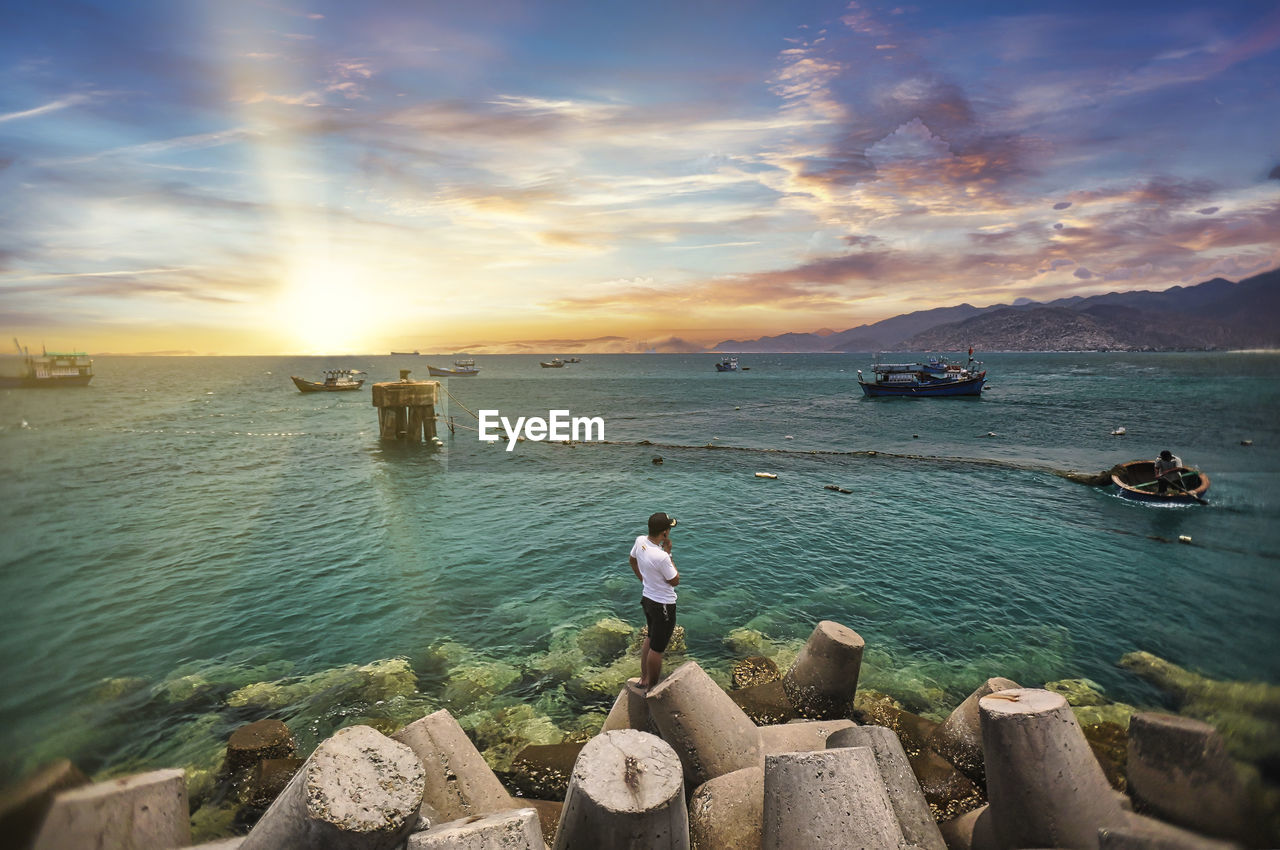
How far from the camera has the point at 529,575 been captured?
16.0m

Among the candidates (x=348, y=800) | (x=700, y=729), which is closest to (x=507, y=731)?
(x=700, y=729)

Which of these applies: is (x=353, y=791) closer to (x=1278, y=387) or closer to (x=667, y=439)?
(x=667, y=439)

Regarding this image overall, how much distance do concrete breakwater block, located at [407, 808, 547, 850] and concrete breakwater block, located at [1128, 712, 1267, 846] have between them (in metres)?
5.56

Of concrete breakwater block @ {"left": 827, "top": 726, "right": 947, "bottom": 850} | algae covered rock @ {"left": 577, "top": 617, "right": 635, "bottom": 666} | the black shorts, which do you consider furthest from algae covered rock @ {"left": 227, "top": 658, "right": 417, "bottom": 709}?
concrete breakwater block @ {"left": 827, "top": 726, "right": 947, "bottom": 850}

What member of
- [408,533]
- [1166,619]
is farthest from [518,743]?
[1166,619]

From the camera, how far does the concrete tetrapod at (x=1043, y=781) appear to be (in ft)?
15.9

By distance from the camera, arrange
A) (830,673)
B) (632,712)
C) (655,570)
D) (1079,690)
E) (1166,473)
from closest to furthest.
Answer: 1. (632,712)
2. (655,570)
3. (830,673)
4. (1079,690)
5. (1166,473)

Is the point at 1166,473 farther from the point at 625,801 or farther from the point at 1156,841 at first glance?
the point at 625,801

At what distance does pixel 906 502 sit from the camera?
929 inches

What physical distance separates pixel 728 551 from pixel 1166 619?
35.5 feet

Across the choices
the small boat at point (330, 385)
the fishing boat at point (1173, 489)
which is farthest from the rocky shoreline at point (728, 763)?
the small boat at point (330, 385)

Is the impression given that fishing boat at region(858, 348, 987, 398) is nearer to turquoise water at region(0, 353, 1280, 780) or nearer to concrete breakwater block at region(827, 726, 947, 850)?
turquoise water at region(0, 353, 1280, 780)

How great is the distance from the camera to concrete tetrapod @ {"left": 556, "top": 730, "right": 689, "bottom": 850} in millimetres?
4266

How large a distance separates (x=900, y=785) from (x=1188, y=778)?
8.03ft
